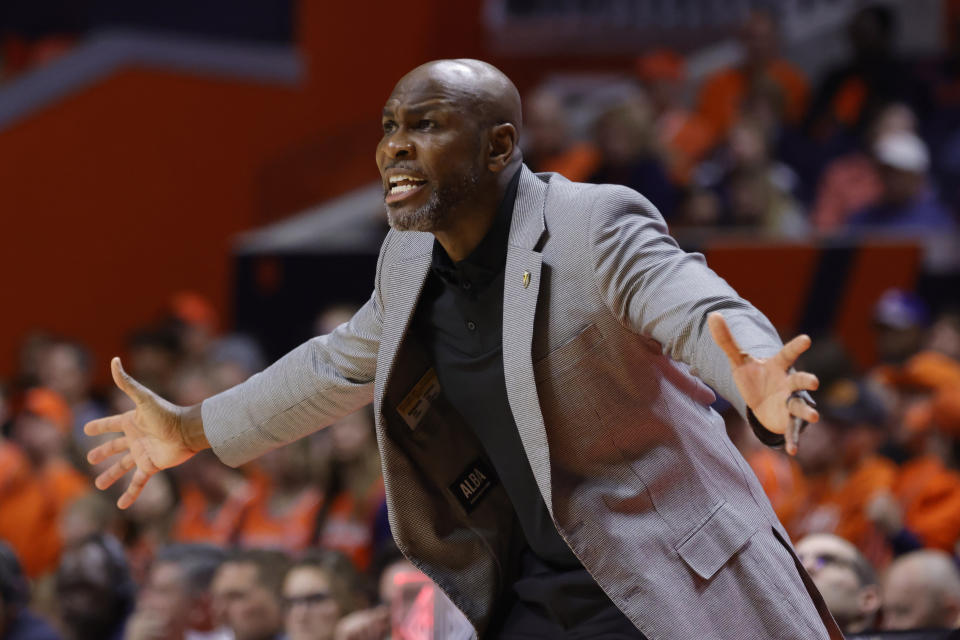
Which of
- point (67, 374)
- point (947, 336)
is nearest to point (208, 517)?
point (67, 374)

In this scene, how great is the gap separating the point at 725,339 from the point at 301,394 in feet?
3.25

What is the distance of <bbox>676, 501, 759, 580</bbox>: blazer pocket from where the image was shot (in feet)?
7.52

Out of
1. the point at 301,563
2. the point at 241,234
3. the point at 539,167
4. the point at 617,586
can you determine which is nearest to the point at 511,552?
the point at 617,586

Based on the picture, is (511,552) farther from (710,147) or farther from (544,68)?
(544,68)

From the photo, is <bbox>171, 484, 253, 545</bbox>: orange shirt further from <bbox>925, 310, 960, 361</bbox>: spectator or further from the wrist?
the wrist

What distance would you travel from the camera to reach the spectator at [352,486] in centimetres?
543

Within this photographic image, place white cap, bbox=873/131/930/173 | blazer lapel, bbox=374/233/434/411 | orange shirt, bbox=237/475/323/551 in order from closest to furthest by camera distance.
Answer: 1. blazer lapel, bbox=374/233/434/411
2. orange shirt, bbox=237/475/323/551
3. white cap, bbox=873/131/930/173

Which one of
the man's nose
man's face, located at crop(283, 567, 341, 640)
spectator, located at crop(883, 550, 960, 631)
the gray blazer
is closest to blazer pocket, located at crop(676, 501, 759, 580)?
the gray blazer

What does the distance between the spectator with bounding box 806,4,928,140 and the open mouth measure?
5933 millimetres

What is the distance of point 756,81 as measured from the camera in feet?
27.3

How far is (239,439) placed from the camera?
109 inches

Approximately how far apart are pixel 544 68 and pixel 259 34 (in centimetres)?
225

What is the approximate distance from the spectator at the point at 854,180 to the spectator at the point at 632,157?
82 cm

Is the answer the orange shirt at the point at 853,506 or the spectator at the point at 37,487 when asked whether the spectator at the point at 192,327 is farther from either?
the orange shirt at the point at 853,506
